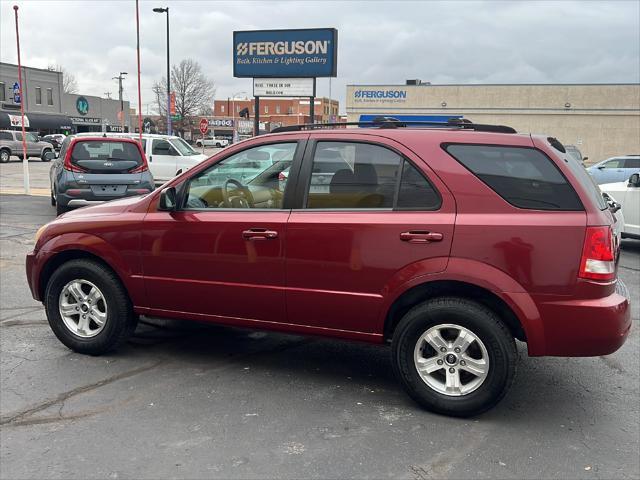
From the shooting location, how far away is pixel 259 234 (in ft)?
13.3

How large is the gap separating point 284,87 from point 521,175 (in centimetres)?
1747

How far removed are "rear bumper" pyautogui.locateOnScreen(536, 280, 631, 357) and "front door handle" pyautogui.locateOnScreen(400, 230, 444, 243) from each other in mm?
712

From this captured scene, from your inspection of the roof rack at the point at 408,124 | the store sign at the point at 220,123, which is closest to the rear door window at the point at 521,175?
the roof rack at the point at 408,124

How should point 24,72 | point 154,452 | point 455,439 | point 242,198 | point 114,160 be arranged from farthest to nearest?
point 24,72, point 114,160, point 242,198, point 455,439, point 154,452

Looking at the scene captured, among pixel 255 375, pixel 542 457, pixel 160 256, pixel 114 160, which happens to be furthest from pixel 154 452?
pixel 114 160

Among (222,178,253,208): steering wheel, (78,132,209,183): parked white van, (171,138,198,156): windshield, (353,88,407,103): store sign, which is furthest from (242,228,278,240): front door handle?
(353,88,407,103): store sign

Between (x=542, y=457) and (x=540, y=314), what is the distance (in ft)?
2.64

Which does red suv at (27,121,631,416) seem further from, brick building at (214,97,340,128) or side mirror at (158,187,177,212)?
brick building at (214,97,340,128)

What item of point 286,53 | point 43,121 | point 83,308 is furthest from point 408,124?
point 43,121

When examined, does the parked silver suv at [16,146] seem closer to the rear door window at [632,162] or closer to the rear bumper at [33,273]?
the rear door window at [632,162]

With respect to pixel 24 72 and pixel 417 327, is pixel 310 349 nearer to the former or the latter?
pixel 417 327

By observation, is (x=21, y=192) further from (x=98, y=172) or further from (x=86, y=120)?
(x=86, y=120)

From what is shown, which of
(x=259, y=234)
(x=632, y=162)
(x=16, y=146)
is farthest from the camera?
(x=16, y=146)

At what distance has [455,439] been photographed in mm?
3492
